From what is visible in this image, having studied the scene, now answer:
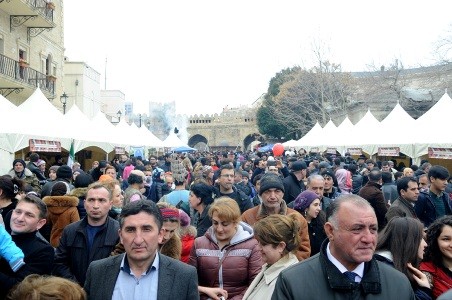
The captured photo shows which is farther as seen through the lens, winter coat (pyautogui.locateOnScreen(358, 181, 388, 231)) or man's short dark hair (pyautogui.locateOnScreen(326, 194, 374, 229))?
winter coat (pyautogui.locateOnScreen(358, 181, 388, 231))

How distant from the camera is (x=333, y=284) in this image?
2432 millimetres

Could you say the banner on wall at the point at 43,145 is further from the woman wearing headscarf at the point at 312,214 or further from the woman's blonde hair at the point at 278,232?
the woman's blonde hair at the point at 278,232

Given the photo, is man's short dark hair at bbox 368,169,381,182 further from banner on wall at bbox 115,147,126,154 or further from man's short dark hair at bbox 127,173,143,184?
banner on wall at bbox 115,147,126,154

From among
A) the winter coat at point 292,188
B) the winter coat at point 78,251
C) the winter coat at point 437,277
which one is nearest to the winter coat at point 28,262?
the winter coat at point 78,251

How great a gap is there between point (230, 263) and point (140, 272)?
130cm

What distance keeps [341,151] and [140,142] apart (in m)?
11.2

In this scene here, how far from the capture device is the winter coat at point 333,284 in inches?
96.1

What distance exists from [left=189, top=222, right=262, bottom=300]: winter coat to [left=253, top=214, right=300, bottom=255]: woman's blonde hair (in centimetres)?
52

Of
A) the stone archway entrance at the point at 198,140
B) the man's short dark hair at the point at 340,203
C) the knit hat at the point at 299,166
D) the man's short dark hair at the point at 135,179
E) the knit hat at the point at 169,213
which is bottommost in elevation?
the stone archway entrance at the point at 198,140

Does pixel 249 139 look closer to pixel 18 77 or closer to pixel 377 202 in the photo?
pixel 18 77

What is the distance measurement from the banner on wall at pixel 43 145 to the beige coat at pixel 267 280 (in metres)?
10.6

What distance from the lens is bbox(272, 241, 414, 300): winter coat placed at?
2441 mm

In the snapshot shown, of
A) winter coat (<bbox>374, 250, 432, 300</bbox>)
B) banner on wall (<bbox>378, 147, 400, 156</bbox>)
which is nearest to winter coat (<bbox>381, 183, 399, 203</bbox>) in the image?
winter coat (<bbox>374, 250, 432, 300</bbox>)

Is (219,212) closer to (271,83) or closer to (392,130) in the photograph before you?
(392,130)
